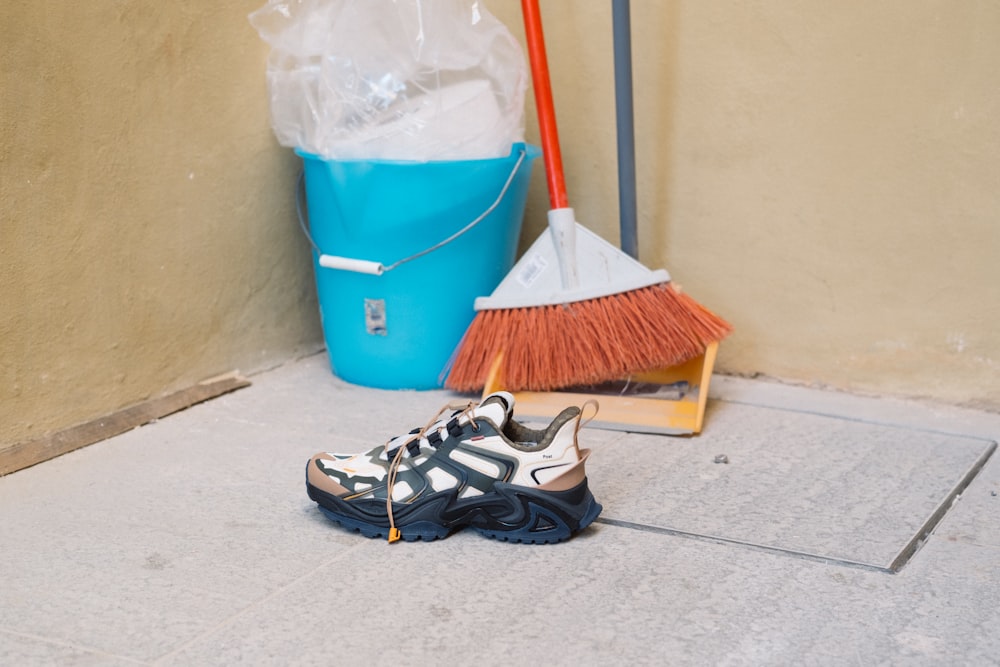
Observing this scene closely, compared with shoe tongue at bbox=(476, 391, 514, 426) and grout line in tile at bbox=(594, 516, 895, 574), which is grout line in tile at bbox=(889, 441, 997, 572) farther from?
shoe tongue at bbox=(476, 391, 514, 426)

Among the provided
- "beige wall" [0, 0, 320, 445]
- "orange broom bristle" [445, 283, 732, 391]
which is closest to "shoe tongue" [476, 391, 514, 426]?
"orange broom bristle" [445, 283, 732, 391]

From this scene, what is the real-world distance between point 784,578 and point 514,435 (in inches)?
13.7

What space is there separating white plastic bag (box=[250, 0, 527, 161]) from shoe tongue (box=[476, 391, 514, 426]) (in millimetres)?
561

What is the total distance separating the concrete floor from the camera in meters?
0.97

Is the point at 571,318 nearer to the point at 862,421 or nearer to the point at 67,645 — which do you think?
the point at 862,421

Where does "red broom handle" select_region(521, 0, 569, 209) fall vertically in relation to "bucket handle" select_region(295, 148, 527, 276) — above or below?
above

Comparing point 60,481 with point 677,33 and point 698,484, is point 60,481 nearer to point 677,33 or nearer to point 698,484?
point 698,484

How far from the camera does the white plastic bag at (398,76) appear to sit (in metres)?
1.66

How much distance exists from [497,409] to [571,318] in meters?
0.45

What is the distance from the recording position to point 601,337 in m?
1.62

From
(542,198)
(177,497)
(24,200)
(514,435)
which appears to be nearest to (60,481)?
(177,497)

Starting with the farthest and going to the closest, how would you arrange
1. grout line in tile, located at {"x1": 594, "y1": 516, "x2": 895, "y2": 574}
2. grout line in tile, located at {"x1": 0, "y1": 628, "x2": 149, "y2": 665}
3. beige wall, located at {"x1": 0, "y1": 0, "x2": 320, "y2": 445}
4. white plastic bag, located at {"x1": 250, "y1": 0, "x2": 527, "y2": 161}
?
1. white plastic bag, located at {"x1": 250, "y1": 0, "x2": 527, "y2": 161}
2. beige wall, located at {"x1": 0, "y1": 0, "x2": 320, "y2": 445}
3. grout line in tile, located at {"x1": 594, "y1": 516, "x2": 895, "y2": 574}
4. grout line in tile, located at {"x1": 0, "y1": 628, "x2": 149, "y2": 665}

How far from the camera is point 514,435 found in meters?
1.25

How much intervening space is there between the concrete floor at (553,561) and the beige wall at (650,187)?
0.49ft
